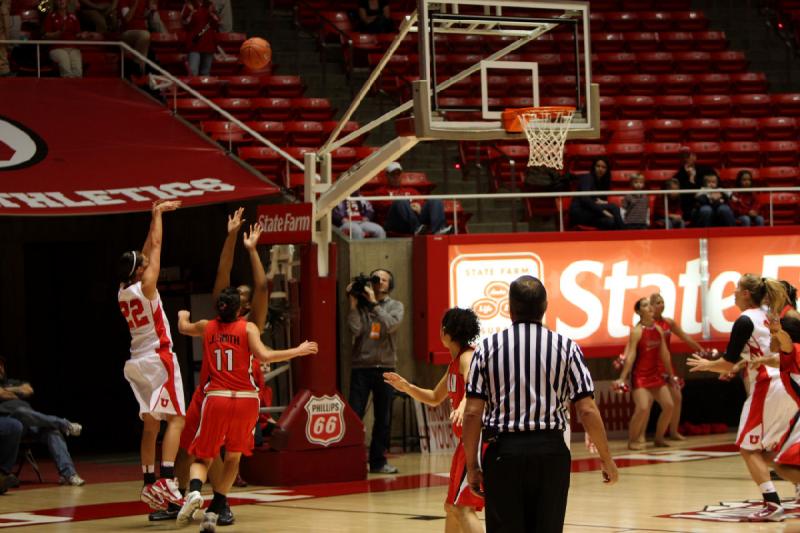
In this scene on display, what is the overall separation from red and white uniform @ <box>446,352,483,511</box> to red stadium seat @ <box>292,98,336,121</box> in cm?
1114

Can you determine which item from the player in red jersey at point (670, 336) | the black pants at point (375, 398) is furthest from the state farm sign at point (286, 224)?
the player in red jersey at point (670, 336)

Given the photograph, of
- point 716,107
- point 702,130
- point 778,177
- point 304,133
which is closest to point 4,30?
point 304,133

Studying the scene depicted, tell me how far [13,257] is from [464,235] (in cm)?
611

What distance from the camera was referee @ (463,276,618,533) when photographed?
6.07 m

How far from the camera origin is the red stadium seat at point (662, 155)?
1927cm

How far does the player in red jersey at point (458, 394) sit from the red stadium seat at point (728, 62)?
1552cm

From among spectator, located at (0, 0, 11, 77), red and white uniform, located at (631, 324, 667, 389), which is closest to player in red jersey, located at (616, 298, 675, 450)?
red and white uniform, located at (631, 324, 667, 389)

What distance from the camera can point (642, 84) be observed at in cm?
2103

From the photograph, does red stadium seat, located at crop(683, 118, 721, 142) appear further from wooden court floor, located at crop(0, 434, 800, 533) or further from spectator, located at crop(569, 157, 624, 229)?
wooden court floor, located at crop(0, 434, 800, 533)

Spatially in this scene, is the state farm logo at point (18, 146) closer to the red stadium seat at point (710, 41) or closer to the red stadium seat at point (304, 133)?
the red stadium seat at point (304, 133)

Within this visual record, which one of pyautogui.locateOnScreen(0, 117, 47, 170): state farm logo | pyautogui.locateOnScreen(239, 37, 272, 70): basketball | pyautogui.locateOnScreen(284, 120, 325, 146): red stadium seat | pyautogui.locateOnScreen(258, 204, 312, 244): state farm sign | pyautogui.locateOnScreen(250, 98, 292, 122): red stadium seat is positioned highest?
pyautogui.locateOnScreen(239, 37, 272, 70): basketball

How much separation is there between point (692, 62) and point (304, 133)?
24.0ft

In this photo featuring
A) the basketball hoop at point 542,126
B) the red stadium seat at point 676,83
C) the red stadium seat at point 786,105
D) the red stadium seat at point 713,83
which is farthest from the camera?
the red stadium seat at point 713,83

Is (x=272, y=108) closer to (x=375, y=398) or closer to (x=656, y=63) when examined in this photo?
(x=375, y=398)
